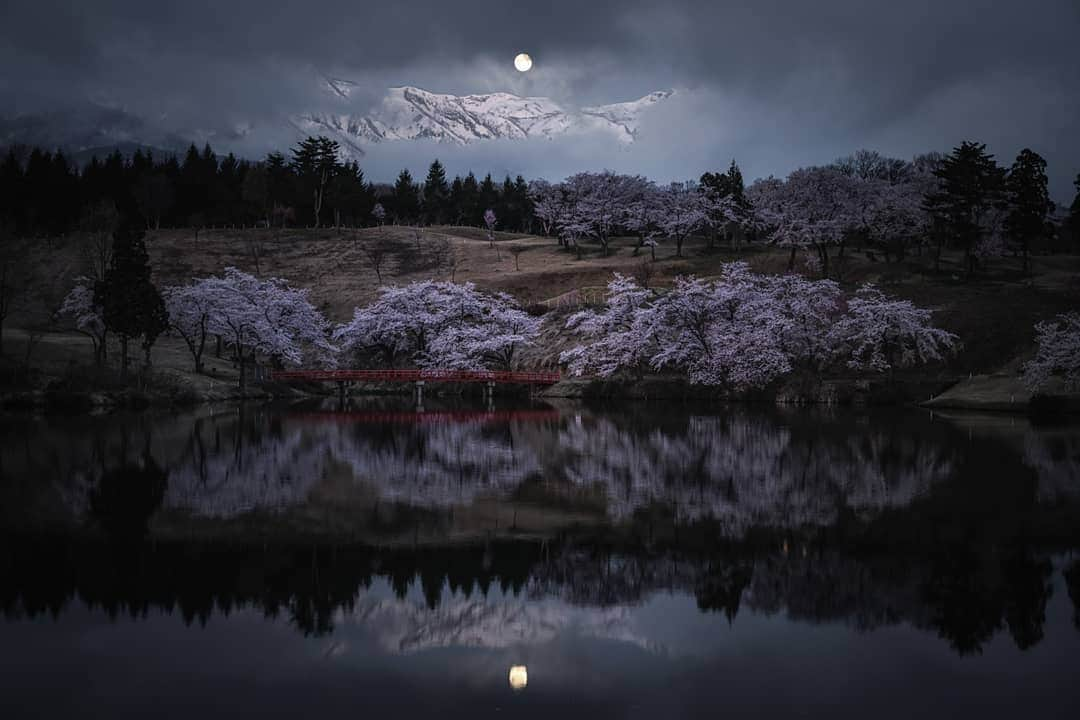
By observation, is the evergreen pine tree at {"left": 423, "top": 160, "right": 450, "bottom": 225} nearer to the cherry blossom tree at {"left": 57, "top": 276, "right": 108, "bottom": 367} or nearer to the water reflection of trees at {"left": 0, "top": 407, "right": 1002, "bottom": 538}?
the cherry blossom tree at {"left": 57, "top": 276, "right": 108, "bottom": 367}

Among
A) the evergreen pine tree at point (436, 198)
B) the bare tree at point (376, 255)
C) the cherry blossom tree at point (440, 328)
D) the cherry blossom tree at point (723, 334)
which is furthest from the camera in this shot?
the evergreen pine tree at point (436, 198)

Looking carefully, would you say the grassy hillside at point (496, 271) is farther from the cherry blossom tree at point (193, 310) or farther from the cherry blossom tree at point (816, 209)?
the cherry blossom tree at point (816, 209)

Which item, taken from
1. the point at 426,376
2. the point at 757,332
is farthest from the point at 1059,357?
the point at 426,376

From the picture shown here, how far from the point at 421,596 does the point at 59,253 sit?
122 metres

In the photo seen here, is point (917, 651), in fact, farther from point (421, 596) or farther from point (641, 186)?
point (641, 186)

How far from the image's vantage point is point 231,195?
137500mm

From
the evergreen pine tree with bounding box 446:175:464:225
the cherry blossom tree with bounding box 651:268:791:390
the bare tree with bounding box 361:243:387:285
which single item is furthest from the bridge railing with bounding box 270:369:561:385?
the evergreen pine tree with bounding box 446:175:464:225

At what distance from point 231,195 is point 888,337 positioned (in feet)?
361

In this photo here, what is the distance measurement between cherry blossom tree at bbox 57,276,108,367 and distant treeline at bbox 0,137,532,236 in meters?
34.1

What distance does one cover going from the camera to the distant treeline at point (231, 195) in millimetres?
121387

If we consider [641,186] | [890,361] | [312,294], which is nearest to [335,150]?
[312,294]

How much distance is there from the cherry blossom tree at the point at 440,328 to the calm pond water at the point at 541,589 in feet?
168

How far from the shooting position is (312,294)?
109 meters

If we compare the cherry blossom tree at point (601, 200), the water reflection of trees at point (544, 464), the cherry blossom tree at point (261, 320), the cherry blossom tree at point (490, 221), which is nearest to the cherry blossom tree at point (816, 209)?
the cherry blossom tree at point (601, 200)
